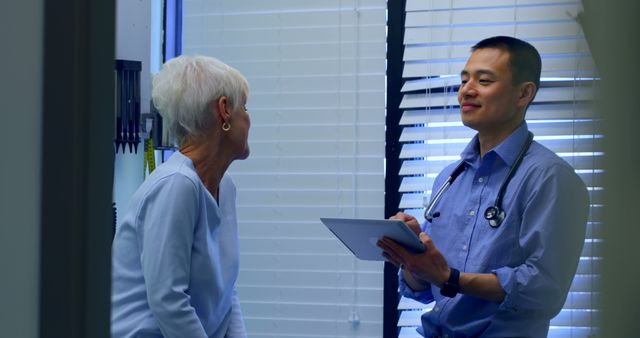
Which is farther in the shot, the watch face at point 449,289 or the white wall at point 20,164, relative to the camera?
the watch face at point 449,289

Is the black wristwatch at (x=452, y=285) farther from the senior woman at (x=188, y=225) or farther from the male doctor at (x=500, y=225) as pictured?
the senior woman at (x=188, y=225)

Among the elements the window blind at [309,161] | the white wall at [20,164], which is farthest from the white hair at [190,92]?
the white wall at [20,164]

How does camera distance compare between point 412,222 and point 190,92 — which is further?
point 412,222

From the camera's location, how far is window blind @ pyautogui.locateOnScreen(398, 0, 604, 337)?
2664 mm

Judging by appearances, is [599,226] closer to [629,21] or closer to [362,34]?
[629,21]

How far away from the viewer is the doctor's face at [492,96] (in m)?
2.10

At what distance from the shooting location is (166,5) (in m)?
3.01

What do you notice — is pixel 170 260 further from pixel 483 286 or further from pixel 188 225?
pixel 483 286

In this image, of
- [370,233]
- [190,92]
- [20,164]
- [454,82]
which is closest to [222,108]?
[190,92]

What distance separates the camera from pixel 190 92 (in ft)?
6.47

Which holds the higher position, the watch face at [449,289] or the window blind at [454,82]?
the window blind at [454,82]

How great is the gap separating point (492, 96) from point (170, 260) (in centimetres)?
105

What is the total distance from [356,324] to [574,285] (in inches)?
33.5

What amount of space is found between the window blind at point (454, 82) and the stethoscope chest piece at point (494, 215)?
0.75 m
